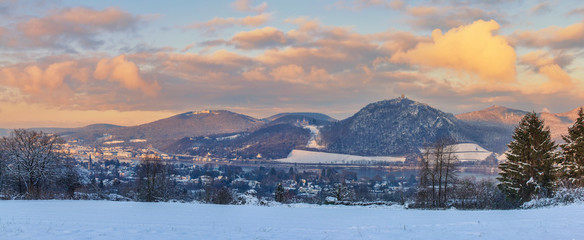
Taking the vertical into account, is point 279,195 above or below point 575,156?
below

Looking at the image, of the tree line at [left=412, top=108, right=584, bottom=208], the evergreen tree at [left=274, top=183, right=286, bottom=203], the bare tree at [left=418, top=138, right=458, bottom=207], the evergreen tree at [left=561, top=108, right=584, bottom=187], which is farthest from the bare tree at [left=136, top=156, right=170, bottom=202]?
the evergreen tree at [left=561, top=108, right=584, bottom=187]

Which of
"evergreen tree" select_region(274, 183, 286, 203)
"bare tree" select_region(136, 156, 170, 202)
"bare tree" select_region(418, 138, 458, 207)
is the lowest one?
"evergreen tree" select_region(274, 183, 286, 203)

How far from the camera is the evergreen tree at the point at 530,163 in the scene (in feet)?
116

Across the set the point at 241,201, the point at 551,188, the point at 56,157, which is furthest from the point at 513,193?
the point at 56,157

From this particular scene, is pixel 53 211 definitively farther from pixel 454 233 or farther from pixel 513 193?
pixel 513 193

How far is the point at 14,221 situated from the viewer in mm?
16375

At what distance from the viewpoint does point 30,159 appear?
36.8 meters

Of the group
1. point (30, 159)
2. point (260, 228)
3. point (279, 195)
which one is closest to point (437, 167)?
point (279, 195)

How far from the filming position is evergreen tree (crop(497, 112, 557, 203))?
35.4 m

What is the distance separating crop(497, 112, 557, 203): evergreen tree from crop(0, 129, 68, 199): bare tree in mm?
43640

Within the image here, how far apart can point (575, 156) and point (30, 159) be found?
5046 cm

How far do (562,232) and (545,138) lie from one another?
92.1 feet

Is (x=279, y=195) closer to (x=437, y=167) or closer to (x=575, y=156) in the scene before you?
(x=437, y=167)

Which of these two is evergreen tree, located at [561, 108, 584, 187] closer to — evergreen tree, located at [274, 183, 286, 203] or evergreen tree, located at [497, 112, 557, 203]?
evergreen tree, located at [497, 112, 557, 203]
